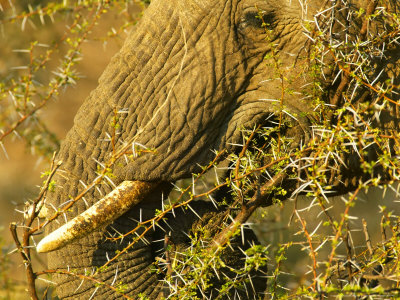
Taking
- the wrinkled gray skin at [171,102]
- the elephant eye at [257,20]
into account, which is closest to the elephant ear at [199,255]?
the wrinkled gray skin at [171,102]

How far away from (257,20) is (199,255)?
974mm

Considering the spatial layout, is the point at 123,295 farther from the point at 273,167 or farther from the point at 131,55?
the point at 131,55

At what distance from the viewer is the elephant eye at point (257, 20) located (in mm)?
2629

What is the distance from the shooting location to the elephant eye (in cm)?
263

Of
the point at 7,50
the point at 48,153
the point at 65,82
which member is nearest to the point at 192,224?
the point at 65,82

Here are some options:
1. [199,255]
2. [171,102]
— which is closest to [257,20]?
[171,102]

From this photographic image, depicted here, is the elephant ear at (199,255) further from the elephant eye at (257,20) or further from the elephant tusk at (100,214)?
the elephant eye at (257,20)

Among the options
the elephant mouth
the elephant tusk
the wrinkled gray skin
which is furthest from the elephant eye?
the elephant tusk

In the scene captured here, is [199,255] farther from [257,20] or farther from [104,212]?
[257,20]

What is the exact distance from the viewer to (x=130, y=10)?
511 centimetres

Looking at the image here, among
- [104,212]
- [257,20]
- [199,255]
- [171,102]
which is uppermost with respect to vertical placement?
[257,20]

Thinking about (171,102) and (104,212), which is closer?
(104,212)

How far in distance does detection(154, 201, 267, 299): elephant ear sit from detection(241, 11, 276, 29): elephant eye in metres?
0.77

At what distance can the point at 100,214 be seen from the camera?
2.42 m
